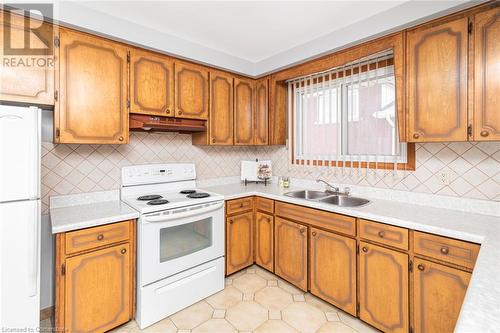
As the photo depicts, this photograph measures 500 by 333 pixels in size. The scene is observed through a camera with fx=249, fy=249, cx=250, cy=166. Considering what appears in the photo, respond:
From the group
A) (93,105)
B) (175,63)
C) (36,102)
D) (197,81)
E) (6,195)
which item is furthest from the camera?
(197,81)

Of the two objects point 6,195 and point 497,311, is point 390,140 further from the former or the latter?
point 6,195

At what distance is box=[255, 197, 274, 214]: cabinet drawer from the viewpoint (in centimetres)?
256

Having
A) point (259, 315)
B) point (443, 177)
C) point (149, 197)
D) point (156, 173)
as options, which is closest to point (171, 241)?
point (149, 197)

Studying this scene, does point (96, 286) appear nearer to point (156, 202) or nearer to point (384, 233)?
point (156, 202)

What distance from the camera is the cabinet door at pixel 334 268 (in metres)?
1.93

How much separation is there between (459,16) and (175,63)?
87.2 inches

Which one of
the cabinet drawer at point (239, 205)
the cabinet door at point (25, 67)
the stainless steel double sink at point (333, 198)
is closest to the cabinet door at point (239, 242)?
the cabinet drawer at point (239, 205)

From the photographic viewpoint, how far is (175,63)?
2391 mm

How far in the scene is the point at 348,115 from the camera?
2512mm

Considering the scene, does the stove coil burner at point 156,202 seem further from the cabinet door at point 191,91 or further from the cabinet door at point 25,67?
the cabinet door at point 25,67

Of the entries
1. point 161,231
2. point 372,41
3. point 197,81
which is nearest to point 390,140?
point 372,41

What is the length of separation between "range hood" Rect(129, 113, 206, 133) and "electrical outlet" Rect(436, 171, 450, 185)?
214 centimetres

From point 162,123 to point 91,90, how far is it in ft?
1.93

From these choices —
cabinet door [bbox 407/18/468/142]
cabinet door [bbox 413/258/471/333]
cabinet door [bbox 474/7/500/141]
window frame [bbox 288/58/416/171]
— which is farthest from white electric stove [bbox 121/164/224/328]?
cabinet door [bbox 474/7/500/141]
